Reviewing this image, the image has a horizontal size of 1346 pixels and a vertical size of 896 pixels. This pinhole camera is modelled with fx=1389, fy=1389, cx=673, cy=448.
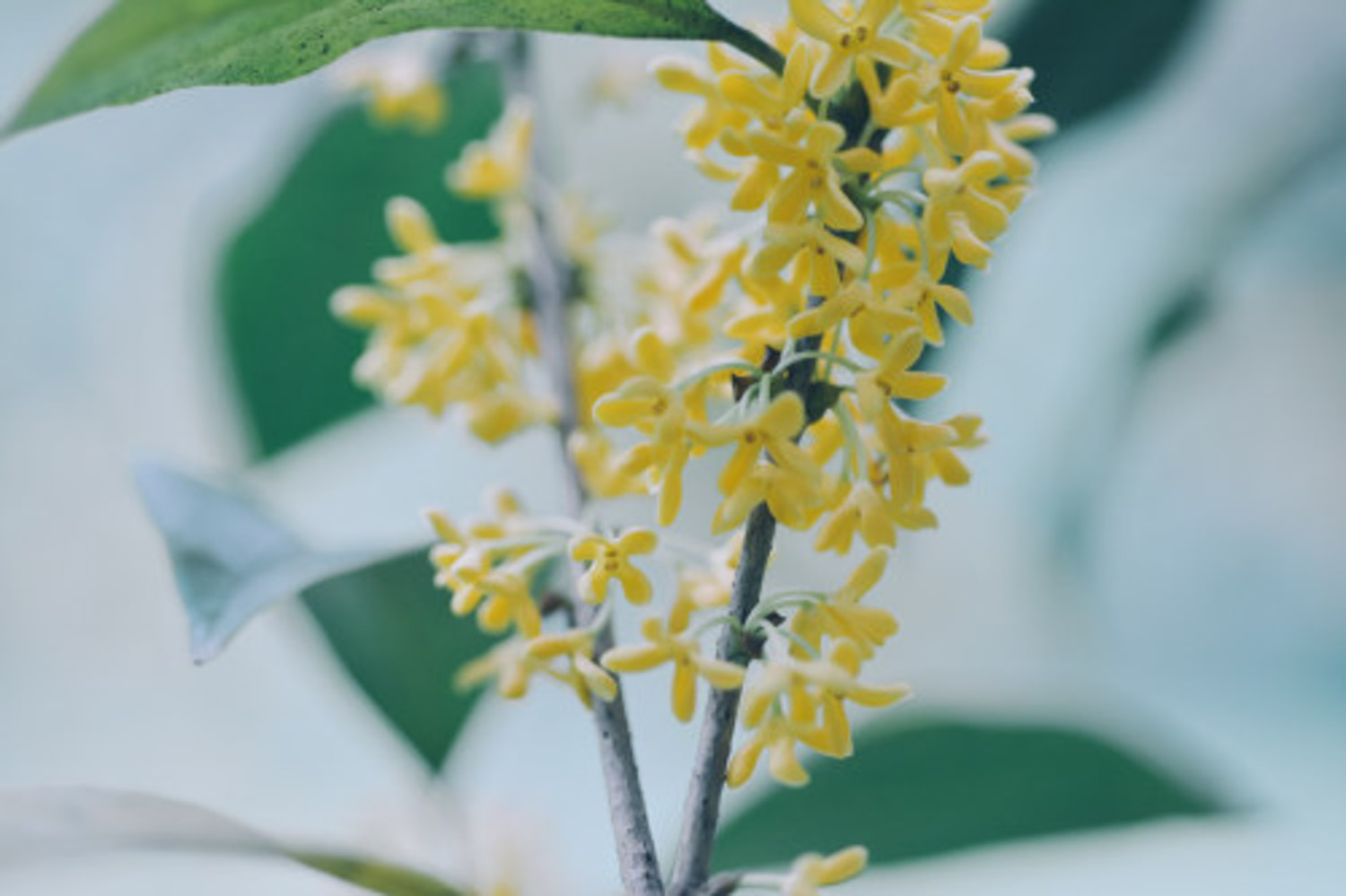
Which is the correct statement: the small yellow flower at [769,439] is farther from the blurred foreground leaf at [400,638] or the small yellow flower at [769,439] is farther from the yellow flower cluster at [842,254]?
the blurred foreground leaf at [400,638]

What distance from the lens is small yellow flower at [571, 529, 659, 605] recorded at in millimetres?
414

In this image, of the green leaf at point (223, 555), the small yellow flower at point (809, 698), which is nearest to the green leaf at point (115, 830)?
the green leaf at point (223, 555)

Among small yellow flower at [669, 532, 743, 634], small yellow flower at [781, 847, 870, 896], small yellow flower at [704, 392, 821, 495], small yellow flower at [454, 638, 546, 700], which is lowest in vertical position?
small yellow flower at [454, 638, 546, 700]

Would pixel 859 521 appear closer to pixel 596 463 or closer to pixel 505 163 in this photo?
pixel 596 463

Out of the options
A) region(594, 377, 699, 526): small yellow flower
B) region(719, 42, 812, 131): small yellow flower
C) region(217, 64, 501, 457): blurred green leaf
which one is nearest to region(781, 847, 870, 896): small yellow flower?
region(594, 377, 699, 526): small yellow flower

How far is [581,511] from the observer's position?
540mm

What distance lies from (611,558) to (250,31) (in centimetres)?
18

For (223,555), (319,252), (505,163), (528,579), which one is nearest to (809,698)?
(528,579)

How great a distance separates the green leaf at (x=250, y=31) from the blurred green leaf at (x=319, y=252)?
605 millimetres

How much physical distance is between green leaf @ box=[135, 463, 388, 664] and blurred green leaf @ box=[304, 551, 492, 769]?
0.20 metres

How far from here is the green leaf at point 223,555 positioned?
453 millimetres

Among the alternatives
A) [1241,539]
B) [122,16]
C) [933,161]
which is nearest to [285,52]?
[122,16]

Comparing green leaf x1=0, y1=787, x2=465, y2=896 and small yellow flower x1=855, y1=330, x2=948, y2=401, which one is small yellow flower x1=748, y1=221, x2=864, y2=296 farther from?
green leaf x1=0, y1=787, x2=465, y2=896

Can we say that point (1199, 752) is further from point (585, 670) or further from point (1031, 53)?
point (585, 670)
